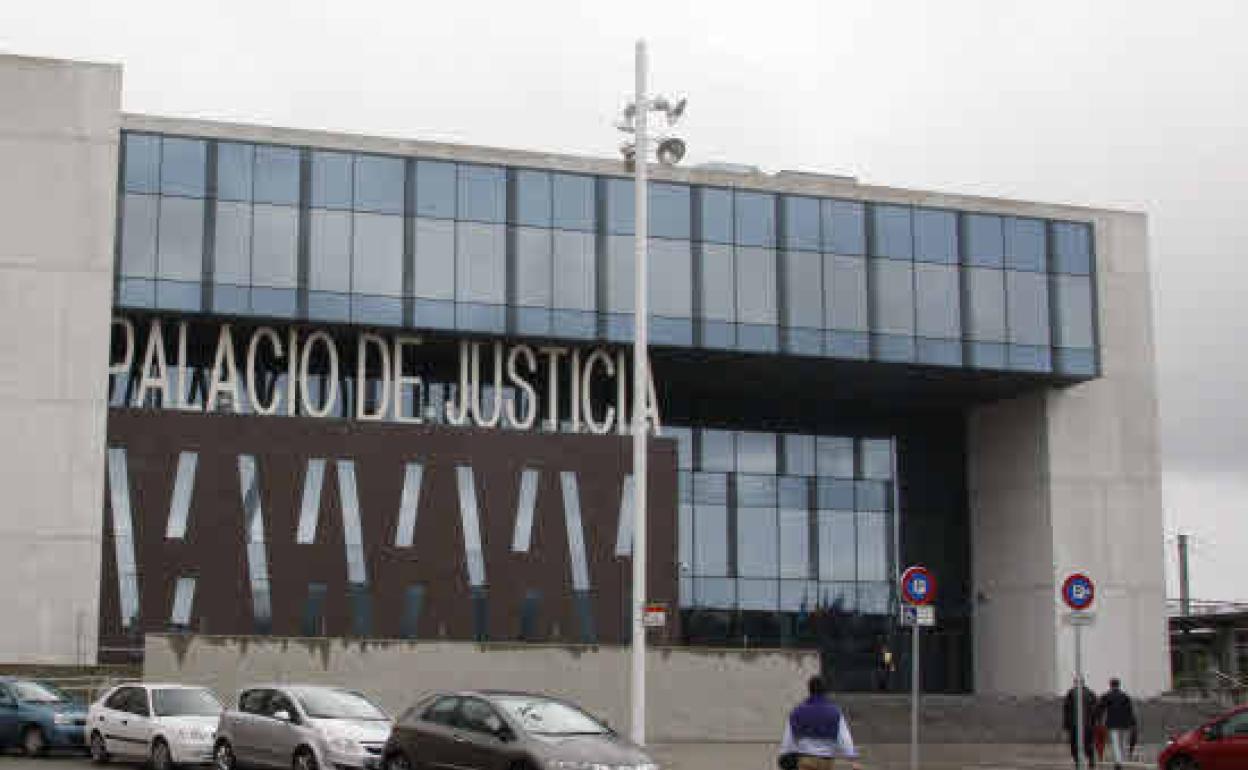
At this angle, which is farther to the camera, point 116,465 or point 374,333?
point 374,333

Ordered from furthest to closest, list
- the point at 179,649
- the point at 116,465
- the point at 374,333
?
the point at 374,333
the point at 116,465
the point at 179,649

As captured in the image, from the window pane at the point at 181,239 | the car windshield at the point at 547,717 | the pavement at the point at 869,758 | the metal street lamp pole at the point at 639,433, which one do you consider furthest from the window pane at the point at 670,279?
the car windshield at the point at 547,717

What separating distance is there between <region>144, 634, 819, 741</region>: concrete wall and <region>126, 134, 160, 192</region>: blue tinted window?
14.1 m

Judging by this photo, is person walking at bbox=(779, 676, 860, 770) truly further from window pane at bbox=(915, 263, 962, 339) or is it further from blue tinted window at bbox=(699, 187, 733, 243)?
window pane at bbox=(915, 263, 962, 339)

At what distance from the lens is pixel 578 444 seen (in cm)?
4688

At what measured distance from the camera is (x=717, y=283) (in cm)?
4847

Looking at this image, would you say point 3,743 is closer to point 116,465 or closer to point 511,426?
point 116,465

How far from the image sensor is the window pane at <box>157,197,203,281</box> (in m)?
44.5

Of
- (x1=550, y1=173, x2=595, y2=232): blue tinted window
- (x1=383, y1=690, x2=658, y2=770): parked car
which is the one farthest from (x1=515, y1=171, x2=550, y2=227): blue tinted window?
(x1=383, y1=690, x2=658, y2=770): parked car

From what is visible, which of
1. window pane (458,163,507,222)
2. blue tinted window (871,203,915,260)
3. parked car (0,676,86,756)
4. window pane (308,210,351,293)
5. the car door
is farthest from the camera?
blue tinted window (871,203,915,260)

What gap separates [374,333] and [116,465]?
7.59 m

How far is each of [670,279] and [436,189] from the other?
676cm

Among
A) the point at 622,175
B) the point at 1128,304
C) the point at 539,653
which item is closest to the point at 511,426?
the point at 622,175

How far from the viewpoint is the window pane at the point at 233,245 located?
44.9 meters
